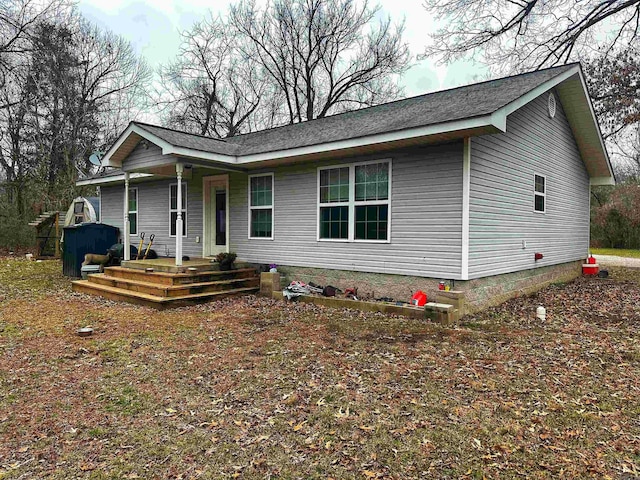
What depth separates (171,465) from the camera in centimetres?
263

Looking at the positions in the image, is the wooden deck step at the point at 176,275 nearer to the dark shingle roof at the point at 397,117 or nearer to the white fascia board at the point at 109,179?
the dark shingle roof at the point at 397,117

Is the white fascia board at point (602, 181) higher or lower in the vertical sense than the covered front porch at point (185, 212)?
higher

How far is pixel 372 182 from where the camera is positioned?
786cm

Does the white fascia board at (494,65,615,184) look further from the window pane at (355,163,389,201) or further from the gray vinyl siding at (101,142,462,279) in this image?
the window pane at (355,163,389,201)

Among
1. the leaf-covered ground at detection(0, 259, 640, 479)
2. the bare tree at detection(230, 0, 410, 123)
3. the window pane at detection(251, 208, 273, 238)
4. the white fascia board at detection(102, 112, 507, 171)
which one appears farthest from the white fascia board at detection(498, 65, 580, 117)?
the bare tree at detection(230, 0, 410, 123)

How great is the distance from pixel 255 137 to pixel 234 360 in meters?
8.08

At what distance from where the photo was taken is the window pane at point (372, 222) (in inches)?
303

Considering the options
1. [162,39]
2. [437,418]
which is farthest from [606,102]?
[162,39]

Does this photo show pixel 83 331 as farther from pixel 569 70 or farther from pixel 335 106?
pixel 335 106

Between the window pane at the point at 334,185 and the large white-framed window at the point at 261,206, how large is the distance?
1.46 meters

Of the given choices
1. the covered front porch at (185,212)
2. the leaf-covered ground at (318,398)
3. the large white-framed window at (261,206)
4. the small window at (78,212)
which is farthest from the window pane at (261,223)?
the small window at (78,212)

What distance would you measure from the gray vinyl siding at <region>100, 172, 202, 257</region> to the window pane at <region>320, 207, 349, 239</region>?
401 cm

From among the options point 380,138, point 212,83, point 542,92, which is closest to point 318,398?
point 380,138

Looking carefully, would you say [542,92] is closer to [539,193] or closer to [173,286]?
[539,193]
